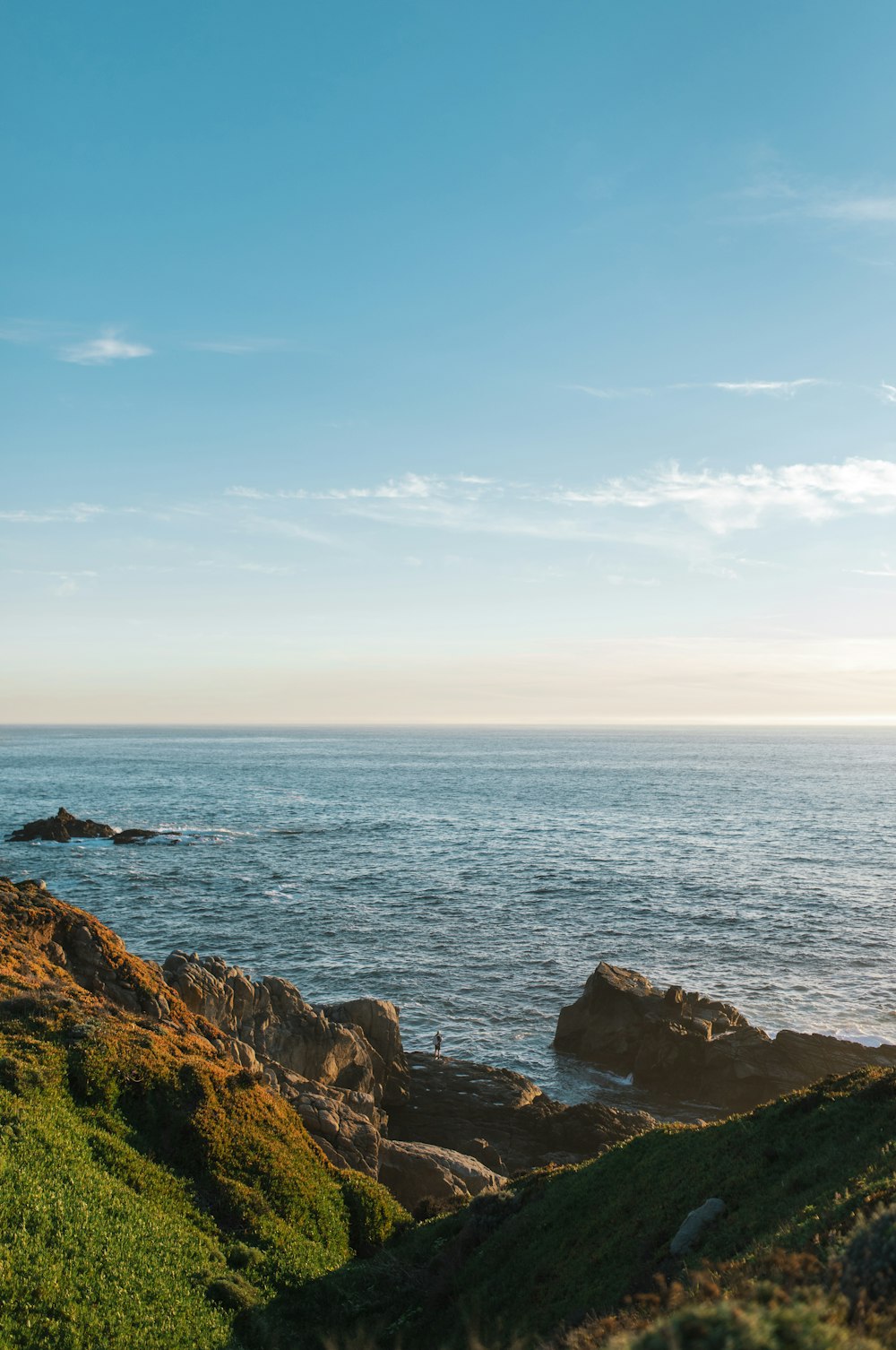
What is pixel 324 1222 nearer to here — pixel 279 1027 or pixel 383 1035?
pixel 279 1027

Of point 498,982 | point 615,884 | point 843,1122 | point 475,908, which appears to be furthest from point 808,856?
point 843,1122

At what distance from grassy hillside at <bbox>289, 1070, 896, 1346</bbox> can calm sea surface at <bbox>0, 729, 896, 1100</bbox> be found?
1828cm

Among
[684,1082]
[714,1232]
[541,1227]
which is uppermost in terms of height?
[714,1232]

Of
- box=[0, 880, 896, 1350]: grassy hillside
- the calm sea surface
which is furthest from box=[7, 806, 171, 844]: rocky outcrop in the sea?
box=[0, 880, 896, 1350]: grassy hillside

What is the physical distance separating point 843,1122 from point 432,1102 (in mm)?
20812

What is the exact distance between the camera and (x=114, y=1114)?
2131 centimetres

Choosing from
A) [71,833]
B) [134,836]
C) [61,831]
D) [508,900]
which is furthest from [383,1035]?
[71,833]

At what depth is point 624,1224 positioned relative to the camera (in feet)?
57.5

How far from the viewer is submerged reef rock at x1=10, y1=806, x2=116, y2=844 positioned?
298ft

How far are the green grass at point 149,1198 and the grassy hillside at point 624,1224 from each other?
5.25ft

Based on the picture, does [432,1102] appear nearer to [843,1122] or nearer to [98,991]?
[98,991]

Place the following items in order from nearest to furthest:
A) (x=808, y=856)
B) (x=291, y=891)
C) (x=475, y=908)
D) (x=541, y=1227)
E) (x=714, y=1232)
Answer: (x=714, y=1232) < (x=541, y=1227) < (x=475, y=908) < (x=291, y=891) < (x=808, y=856)

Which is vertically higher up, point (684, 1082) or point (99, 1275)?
point (99, 1275)

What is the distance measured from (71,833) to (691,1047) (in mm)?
79250
